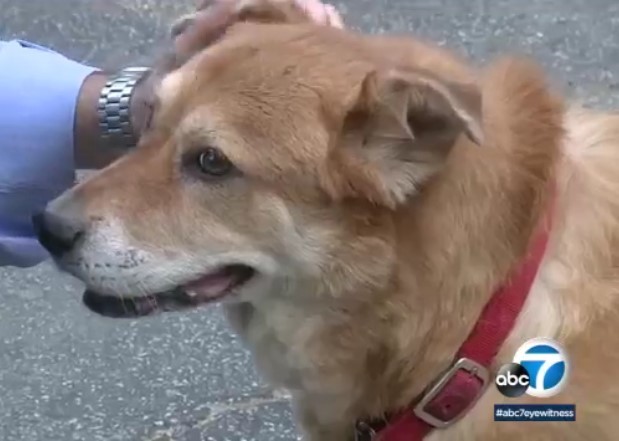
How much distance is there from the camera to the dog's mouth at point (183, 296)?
2.72 m

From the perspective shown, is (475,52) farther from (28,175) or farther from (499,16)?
(28,175)

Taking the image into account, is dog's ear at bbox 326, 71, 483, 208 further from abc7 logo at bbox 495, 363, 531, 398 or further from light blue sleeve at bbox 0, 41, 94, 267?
light blue sleeve at bbox 0, 41, 94, 267

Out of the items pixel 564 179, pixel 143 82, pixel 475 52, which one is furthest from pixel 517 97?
pixel 475 52

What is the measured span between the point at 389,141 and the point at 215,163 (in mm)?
339

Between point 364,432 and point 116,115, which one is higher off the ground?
point 116,115

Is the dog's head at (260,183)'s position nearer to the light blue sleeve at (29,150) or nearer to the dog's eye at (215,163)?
the dog's eye at (215,163)

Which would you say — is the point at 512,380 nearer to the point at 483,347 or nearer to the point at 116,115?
the point at 483,347

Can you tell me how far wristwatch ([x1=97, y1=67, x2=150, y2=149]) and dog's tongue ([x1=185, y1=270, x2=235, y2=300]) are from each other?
0.61m

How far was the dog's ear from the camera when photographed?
2514mm

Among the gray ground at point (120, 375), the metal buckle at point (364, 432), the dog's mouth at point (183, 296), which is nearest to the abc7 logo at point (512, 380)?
the metal buckle at point (364, 432)

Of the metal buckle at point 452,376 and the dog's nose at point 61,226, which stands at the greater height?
the dog's nose at point 61,226

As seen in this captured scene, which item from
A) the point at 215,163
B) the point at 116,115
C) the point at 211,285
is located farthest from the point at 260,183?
the point at 116,115

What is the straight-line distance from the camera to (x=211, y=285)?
108 inches

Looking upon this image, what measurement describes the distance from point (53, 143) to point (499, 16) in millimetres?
2971
